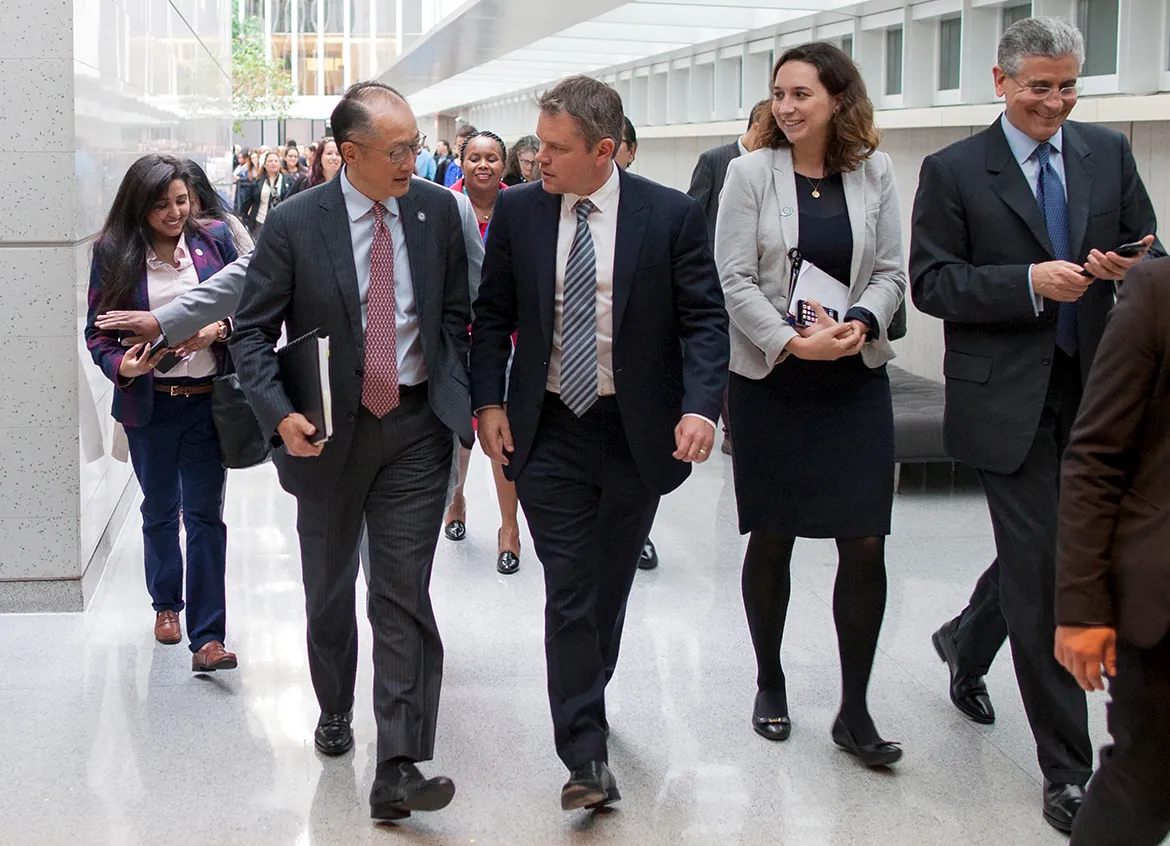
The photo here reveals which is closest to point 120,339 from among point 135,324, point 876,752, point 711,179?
point 135,324

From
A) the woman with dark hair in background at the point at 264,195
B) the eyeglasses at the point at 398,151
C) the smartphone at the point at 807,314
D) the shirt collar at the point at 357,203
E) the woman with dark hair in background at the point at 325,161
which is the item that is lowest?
the smartphone at the point at 807,314

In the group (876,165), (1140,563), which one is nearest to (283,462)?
(876,165)

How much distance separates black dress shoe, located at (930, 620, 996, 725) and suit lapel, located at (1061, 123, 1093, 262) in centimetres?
145

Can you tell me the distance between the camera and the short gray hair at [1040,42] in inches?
159

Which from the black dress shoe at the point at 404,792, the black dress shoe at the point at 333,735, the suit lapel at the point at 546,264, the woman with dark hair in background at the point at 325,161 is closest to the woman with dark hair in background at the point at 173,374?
the black dress shoe at the point at 333,735

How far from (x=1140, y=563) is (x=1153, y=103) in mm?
5093

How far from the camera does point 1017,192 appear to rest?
13.7ft

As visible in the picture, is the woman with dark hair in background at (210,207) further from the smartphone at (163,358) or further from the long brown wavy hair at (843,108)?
the long brown wavy hair at (843,108)

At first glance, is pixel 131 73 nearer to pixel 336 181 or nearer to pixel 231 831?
pixel 336 181

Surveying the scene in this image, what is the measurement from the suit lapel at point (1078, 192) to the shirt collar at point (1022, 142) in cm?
5

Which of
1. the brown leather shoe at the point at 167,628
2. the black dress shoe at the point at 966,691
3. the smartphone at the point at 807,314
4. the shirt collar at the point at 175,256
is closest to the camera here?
the smartphone at the point at 807,314

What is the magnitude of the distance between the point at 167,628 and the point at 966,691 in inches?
115

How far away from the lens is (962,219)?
4266 mm

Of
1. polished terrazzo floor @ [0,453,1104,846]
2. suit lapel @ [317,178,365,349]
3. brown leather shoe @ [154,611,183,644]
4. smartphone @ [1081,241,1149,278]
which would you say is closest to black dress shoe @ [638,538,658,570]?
polished terrazzo floor @ [0,453,1104,846]
